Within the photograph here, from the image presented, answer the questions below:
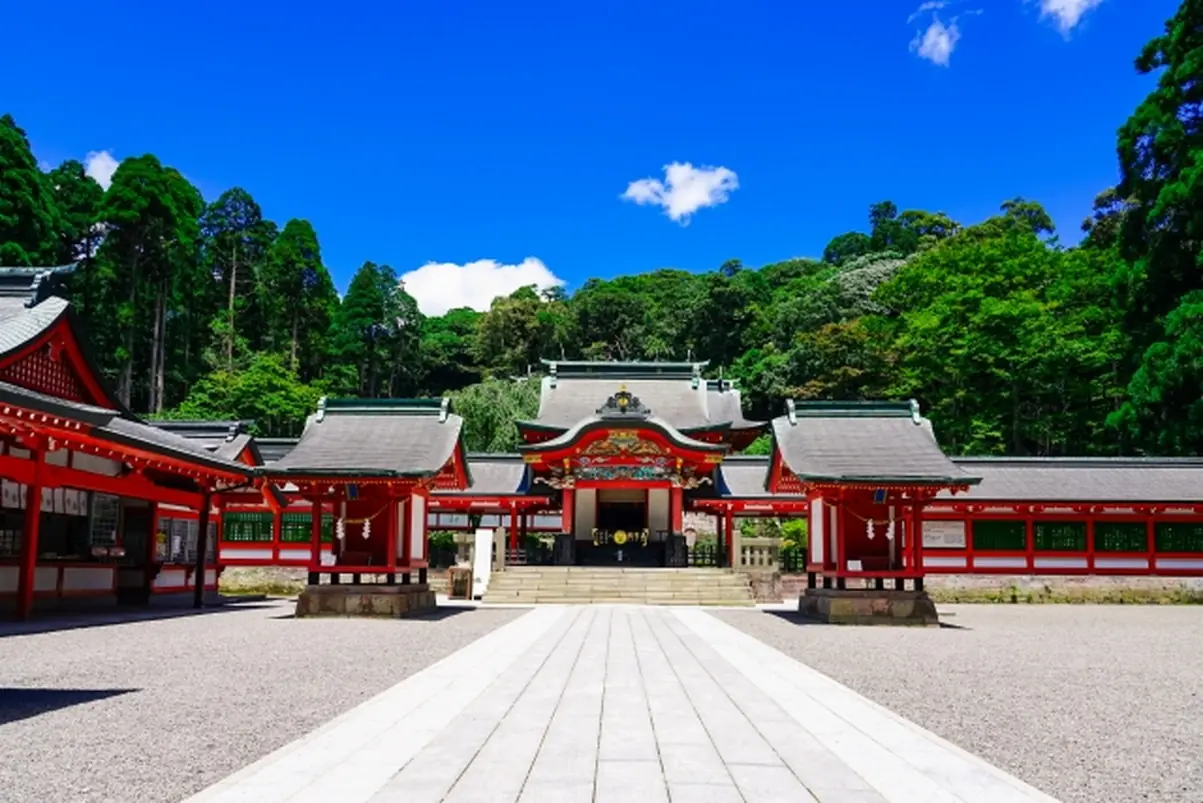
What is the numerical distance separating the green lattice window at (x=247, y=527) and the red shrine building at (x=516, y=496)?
0.06 metres

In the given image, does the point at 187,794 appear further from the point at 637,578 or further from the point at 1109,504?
the point at 1109,504

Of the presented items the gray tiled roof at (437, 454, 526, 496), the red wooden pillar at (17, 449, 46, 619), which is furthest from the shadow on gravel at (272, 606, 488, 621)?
the gray tiled roof at (437, 454, 526, 496)

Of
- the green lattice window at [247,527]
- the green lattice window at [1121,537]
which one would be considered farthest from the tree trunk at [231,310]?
the green lattice window at [1121,537]

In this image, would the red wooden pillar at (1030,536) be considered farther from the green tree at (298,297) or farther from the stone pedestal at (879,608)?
the green tree at (298,297)

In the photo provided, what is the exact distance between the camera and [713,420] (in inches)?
1405

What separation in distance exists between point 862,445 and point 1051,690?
11202 mm

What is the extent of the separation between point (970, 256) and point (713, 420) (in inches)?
657

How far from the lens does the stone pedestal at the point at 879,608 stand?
18000 mm

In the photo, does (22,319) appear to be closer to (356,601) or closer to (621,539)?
(356,601)

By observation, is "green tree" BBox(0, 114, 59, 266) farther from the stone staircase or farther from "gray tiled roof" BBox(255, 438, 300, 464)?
the stone staircase

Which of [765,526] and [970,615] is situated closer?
[970,615]

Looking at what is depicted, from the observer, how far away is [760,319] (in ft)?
194

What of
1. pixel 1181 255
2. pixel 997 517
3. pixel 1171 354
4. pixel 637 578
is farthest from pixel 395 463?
pixel 1181 255

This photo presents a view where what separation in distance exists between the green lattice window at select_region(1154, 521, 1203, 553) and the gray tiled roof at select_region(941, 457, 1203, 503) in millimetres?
928
